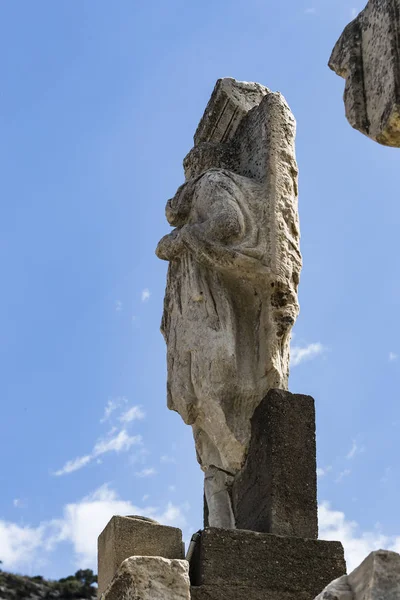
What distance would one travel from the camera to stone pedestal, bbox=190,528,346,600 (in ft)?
24.2

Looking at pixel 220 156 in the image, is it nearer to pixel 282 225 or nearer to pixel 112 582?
pixel 282 225

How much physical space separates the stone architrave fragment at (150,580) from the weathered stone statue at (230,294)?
4.41 feet

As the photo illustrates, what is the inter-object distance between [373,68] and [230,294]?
4.09 metres

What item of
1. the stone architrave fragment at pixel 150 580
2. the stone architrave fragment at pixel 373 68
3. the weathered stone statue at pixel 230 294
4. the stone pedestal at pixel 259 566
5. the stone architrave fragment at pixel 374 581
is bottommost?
the stone architrave fragment at pixel 374 581

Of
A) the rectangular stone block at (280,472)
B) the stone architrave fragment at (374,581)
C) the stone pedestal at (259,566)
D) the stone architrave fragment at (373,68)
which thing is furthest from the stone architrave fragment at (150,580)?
the stone architrave fragment at (373,68)

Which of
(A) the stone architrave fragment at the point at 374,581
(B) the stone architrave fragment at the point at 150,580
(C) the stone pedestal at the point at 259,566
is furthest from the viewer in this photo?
(C) the stone pedestal at the point at 259,566

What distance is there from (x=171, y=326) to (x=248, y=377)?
2.51ft

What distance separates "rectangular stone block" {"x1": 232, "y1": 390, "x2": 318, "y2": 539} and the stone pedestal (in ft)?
0.54

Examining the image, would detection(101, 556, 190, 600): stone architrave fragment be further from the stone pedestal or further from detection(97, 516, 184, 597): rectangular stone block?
detection(97, 516, 184, 597): rectangular stone block

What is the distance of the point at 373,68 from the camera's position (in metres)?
4.90

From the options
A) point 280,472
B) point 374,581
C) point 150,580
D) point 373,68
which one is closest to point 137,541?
point 150,580

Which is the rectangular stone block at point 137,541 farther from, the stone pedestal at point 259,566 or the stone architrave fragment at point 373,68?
the stone architrave fragment at point 373,68

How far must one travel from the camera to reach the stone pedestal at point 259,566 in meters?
7.38

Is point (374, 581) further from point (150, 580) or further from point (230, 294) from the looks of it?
point (230, 294)
